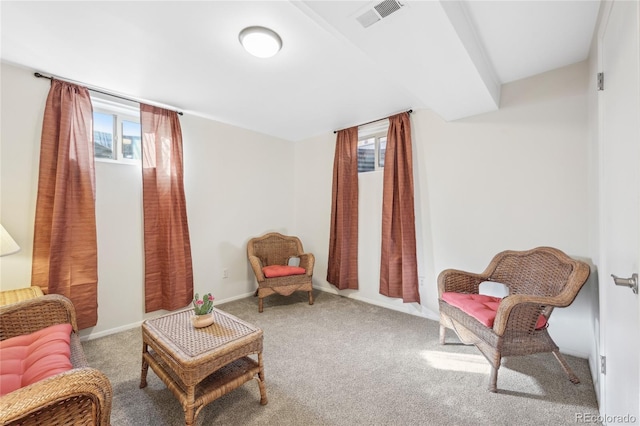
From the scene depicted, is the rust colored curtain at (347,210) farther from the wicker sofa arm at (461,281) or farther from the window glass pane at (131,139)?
the window glass pane at (131,139)

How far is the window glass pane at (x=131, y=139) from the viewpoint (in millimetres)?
2850

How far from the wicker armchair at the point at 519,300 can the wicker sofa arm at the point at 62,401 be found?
2.20 meters

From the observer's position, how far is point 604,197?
4.90 ft

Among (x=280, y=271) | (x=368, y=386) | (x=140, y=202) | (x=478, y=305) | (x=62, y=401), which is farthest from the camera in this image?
(x=280, y=271)

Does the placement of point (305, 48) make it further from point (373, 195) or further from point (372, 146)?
point (373, 195)

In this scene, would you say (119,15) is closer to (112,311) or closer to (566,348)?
(112,311)

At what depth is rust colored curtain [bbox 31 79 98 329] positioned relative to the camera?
2256 millimetres

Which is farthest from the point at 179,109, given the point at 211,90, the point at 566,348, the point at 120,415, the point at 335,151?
the point at 566,348

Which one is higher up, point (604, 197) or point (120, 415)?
point (604, 197)

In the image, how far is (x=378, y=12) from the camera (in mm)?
1300

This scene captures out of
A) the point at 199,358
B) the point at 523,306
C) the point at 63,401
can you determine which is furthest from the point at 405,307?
the point at 63,401

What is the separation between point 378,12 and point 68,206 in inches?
114

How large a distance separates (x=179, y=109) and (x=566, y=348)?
179 inches

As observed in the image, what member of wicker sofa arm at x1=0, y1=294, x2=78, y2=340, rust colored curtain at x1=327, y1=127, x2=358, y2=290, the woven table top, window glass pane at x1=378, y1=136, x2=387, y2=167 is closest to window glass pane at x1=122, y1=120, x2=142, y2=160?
wicker sofa arm at x1=0, y1=294, x2=78, y2=340
